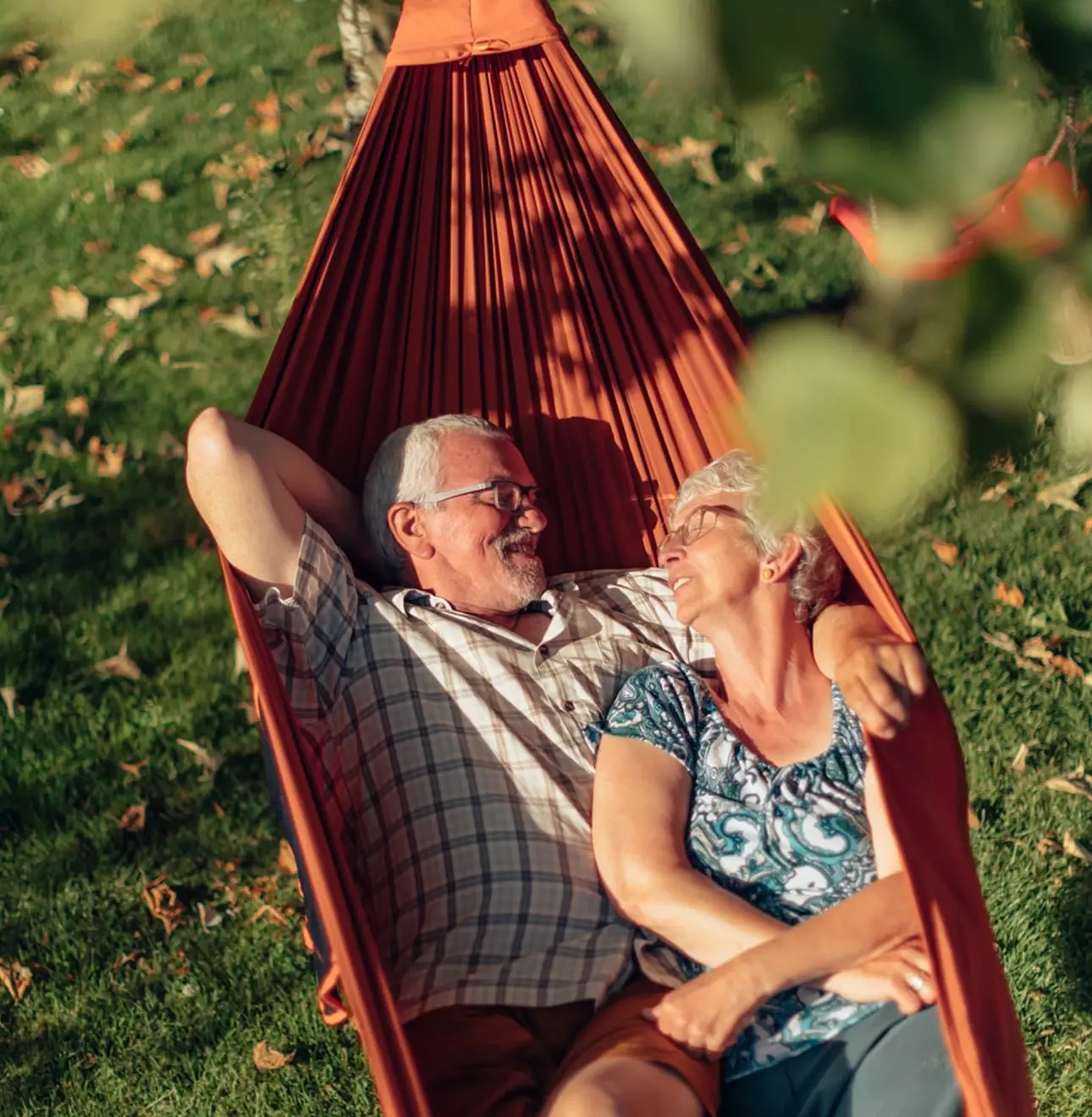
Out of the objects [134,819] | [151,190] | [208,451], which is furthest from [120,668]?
[151,190]

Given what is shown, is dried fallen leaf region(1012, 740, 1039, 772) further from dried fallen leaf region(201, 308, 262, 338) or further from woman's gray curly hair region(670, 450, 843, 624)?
dried fallen leaf region(201, 308, 262, 338)

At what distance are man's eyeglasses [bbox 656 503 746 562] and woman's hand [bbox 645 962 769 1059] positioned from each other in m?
0.71

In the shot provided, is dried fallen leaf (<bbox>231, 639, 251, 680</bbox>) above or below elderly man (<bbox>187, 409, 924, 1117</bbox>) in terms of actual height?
below

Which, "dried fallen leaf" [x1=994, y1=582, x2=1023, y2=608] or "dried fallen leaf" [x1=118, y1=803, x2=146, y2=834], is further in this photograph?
"dried fallen leaf" [x1=994, y1=582, x2=1023, y2=608]

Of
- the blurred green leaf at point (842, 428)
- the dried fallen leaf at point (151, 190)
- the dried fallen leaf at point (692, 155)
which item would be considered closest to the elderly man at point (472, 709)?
the blurred green leaf at point (842, 428)

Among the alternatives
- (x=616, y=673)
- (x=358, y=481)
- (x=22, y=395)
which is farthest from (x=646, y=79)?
(x=22, y=395)

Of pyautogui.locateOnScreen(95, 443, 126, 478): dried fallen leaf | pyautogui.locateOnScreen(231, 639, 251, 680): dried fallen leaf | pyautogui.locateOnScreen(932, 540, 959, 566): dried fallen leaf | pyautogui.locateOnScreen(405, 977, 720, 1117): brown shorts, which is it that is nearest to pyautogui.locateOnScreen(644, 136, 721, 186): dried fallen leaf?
pyautogui.locateOnScreen(932, 540, 959, 566): dried fallen leaf

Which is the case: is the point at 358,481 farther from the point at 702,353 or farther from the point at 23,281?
the point at 23,281

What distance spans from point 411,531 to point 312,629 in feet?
1.14

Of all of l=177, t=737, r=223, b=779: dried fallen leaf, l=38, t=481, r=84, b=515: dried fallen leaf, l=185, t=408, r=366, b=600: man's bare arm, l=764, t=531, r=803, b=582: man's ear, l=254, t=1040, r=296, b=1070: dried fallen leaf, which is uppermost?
l=185, t=408, r=366, b=600: man's bare arm

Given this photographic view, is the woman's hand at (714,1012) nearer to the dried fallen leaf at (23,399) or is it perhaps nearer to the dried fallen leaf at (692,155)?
the dried fallen leaf at (23,399)

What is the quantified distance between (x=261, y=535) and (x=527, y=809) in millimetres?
598

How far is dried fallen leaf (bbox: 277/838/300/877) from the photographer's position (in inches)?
113

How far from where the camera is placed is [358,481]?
104 inches
